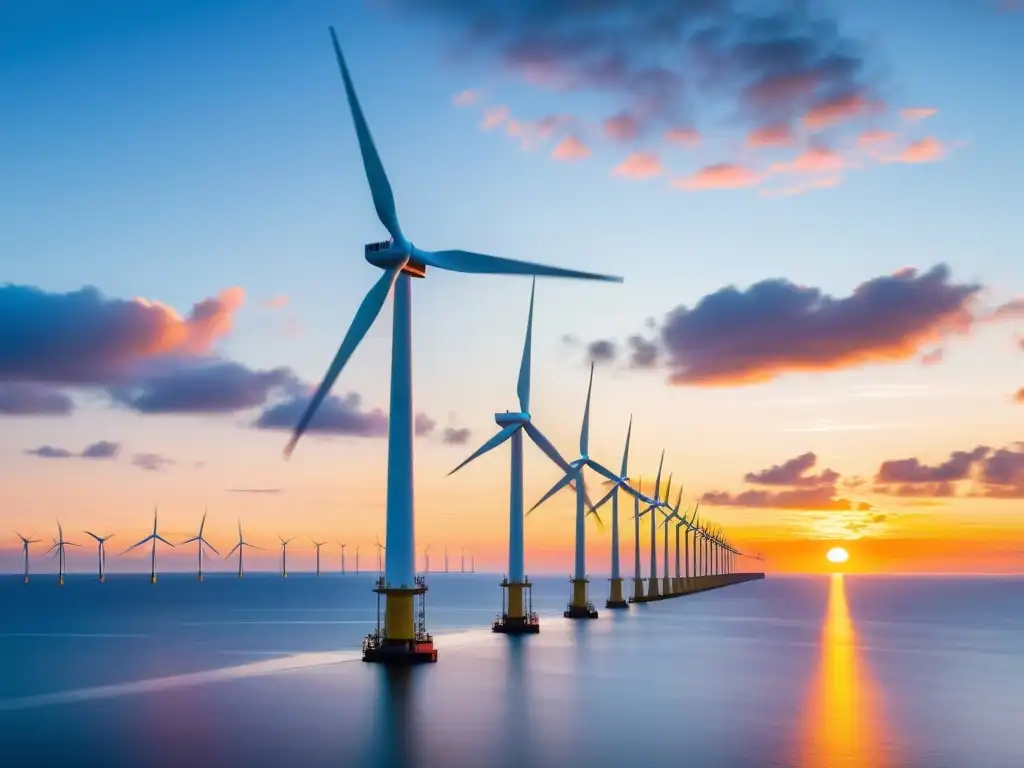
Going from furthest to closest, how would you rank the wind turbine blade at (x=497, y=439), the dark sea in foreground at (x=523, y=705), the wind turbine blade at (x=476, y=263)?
→ the wind turbine blade at (x=497, y=439) → the wind turbine blade at (x=476, y=263) → the dark sea in foreground at (x=523, y=705)

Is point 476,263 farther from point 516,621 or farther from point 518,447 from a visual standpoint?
point 516,621

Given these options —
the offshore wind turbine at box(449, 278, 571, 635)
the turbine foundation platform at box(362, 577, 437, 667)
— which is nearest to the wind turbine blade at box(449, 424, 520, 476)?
the offshore wind turbine at box(449, 278, 571, 635)

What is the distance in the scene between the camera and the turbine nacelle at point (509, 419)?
123 metres

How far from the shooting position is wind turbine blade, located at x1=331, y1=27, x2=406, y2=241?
2793 inches

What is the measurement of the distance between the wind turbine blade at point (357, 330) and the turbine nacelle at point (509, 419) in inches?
1834

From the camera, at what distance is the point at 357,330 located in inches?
2849

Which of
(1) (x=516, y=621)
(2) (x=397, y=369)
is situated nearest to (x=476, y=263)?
(2) (x=397, y=369)

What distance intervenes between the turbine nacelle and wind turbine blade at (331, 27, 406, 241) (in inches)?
1843

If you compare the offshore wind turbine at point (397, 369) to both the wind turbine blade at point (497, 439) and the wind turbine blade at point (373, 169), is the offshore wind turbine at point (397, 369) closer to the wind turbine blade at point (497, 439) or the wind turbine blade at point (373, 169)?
the wind turbine blade at point (373, 169)

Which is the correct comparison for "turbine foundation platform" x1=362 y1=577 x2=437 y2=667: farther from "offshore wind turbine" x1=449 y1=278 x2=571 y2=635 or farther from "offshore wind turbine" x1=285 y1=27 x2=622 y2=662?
"offshore wind turbine" x1=449 y1=278 x2=571 y2=635

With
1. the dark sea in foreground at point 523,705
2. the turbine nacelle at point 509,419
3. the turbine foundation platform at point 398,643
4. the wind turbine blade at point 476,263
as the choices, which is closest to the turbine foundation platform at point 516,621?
the dark sea in foreground at point 523,705

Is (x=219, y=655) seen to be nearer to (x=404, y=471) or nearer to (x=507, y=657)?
(x=507, y=657)

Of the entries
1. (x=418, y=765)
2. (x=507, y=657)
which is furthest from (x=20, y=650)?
(x=418, y=765)

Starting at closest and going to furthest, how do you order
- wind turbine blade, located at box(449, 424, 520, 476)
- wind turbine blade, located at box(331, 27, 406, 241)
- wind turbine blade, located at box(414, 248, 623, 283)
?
wind turbine blade, located at box(331, 27, 406, 241), wind turbine blade, located at box(414, 248, 623, 283), wind turbine blade, located at box(449, 424, 520, 476)
